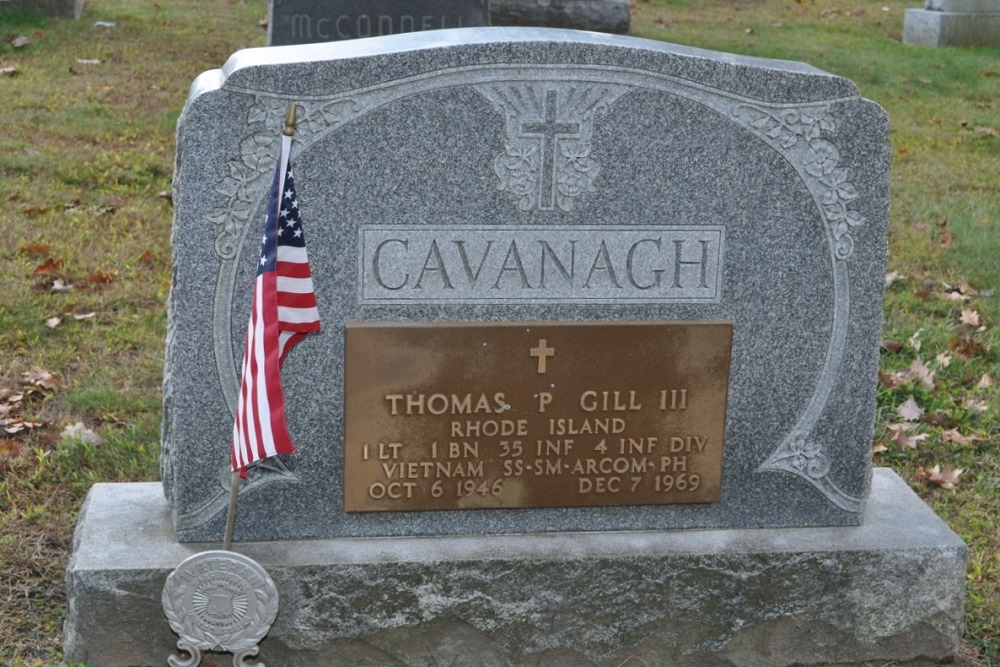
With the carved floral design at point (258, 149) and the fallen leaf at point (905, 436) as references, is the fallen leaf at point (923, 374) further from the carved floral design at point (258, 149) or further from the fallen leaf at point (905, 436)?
the carved floral design at point (258, 149)

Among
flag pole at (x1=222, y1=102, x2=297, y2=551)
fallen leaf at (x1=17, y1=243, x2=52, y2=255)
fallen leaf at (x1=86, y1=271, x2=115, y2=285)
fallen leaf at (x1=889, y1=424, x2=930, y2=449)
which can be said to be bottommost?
fallen leaf at (x1=889, y1=424, x2=930, y2=449)

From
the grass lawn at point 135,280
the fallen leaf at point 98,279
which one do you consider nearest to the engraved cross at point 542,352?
the grass lawn at point 135,280

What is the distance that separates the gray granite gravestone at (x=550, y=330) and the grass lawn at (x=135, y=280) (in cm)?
56

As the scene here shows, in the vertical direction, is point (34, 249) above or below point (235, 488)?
below

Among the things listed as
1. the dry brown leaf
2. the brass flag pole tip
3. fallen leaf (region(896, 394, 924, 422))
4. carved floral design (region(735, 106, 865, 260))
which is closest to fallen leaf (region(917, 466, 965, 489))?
fallen leaf (region(896, 394, 924, 422))

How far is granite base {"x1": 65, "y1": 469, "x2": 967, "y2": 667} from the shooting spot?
346 cm

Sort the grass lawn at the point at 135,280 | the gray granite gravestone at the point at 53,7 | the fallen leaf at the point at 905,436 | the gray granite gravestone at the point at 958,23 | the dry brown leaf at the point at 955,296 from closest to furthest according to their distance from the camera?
the grass lawn at the point at 135,280
the fallen leaf at the point at 905,436
the dry brown leaf at the point at 955,296
the gray granite gravestone at the point at 53,7
the gray granite gravestone at the point at 958,23

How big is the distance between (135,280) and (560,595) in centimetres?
328

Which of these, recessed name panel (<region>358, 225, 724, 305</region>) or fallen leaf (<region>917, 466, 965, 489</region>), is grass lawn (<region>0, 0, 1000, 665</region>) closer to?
fallen leaf (<region>917, 466, 965, 489</region>)

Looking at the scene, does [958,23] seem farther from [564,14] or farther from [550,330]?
[550,330]

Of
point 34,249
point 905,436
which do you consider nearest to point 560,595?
point 905,436

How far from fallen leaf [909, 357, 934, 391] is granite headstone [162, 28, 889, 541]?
5.70ft

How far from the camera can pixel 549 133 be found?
342 centimetres

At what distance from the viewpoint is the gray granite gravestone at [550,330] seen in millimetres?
3350
